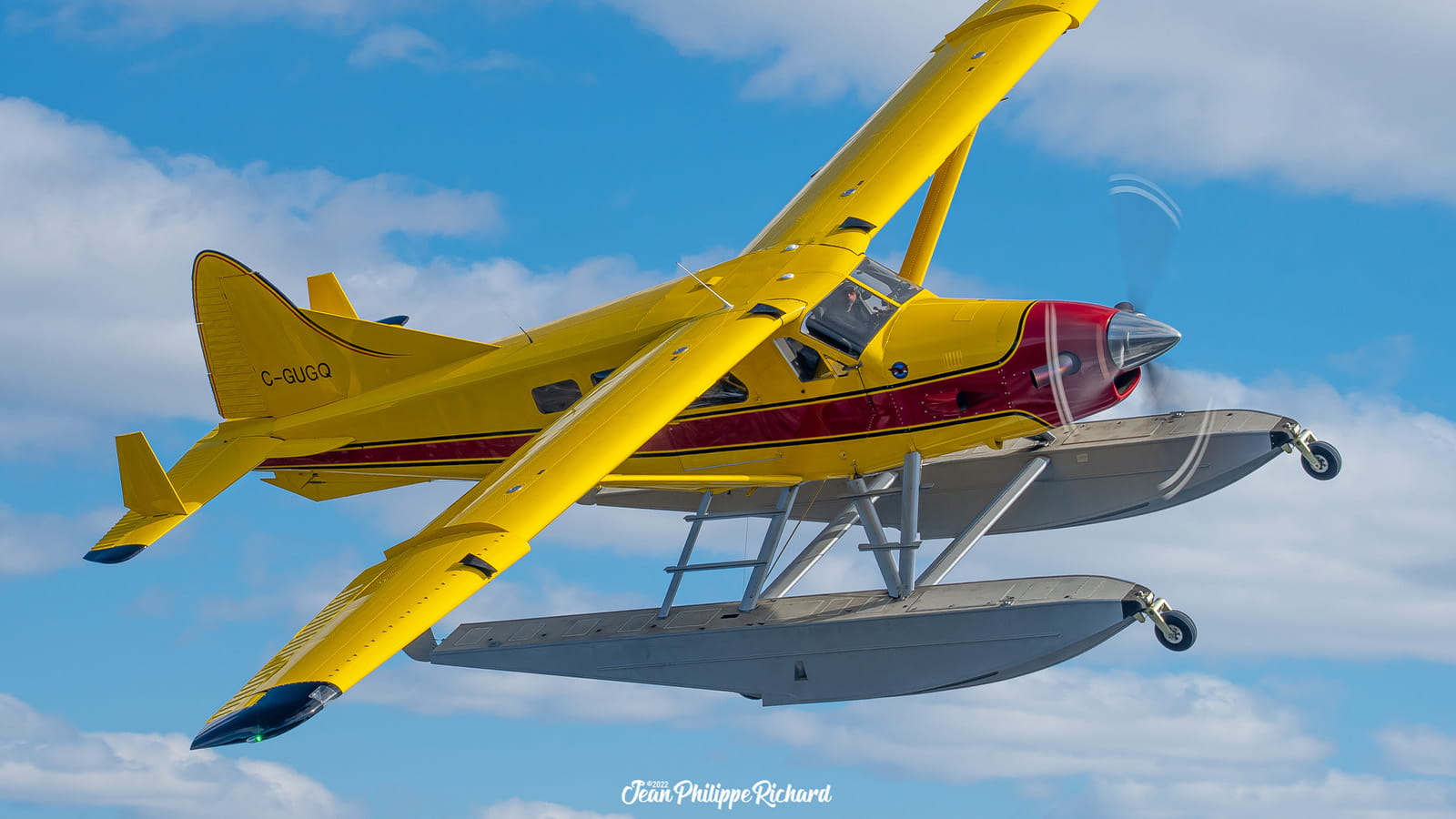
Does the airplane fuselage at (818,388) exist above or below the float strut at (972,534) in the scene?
above

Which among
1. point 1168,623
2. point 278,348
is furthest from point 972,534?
point 278,348

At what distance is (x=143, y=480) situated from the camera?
1430 centimetres

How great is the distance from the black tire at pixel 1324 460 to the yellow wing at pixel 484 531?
5.47 m

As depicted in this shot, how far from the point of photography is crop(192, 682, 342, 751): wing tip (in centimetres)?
869

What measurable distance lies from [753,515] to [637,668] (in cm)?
188

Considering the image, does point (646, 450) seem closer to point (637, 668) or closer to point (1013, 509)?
point (637, 668)

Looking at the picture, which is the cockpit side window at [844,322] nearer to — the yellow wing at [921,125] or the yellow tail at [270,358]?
the yellow wing at [921,125]

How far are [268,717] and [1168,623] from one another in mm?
7807

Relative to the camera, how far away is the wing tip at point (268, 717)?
28.5ft

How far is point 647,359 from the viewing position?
1275 centimetres

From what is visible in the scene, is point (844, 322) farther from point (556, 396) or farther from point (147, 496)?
point (147, 496)

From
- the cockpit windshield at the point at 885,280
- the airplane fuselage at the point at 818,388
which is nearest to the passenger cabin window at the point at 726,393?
the airplane fuselage at the point at 818,388

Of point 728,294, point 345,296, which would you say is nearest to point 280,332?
point 345,296

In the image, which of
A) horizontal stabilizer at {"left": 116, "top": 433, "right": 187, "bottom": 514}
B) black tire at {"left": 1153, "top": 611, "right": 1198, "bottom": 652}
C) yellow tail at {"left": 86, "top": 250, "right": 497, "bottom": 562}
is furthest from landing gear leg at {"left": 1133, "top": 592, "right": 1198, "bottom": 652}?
horizontal stabilizer at {"left": 116, "top": 433, "right": 187, "bottom": 514}
